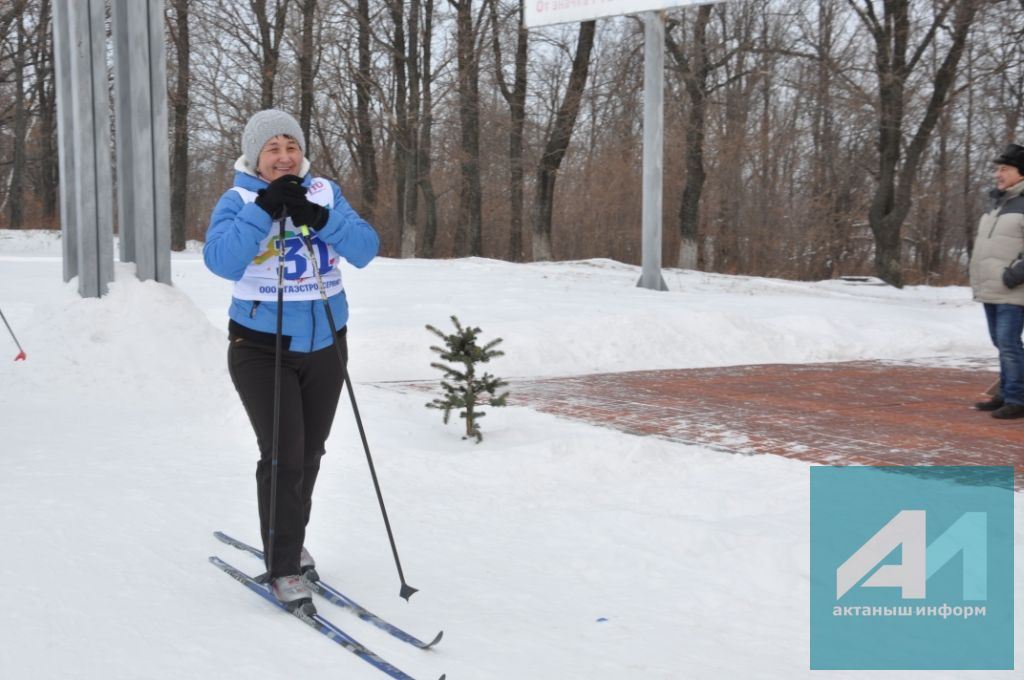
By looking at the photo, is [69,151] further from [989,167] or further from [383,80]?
[989,167]

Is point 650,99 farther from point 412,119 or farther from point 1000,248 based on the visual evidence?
point 412,119

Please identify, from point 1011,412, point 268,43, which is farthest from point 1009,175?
point 268,43

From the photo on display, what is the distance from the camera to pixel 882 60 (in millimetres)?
23234

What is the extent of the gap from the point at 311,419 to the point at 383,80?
28.5 m

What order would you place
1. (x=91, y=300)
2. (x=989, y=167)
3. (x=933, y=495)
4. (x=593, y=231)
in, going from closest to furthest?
(x=933, y=495) < (x=91, y=300) < (x=593, y=231) < (x=989, y=167)

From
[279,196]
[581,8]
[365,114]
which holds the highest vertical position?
[365,114]

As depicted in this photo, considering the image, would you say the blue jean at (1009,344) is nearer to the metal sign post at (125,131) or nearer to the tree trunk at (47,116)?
the metal sign post at (125,131)

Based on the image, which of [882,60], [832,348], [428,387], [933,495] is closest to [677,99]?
[882,60]

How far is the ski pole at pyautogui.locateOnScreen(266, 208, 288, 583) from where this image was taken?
3.75 meters

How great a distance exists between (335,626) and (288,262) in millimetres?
1368

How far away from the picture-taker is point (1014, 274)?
7363 millimetres

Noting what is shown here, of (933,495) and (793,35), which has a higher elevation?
(793,35)

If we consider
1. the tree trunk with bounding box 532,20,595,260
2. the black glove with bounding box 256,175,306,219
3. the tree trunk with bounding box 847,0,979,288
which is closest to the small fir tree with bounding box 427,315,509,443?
the black glove with bounding box 256,175,306,219

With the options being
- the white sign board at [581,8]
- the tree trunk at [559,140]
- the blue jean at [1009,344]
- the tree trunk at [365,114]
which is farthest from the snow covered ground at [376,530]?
the tree trunk at [365,114]
